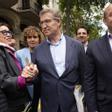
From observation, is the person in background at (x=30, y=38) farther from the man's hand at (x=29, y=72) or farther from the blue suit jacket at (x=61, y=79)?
the man's hand at (x=29, y=72)

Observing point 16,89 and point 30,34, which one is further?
point 30,34

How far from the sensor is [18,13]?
2870 centimetres

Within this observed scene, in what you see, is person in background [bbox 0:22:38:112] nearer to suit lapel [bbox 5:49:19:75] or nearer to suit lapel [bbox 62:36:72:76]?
suit lapel [bbox 5:49:19:75]

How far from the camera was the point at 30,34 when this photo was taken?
720 centimetres

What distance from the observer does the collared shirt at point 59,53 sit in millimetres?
5805

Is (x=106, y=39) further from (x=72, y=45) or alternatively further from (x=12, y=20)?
(x=12, y=20)

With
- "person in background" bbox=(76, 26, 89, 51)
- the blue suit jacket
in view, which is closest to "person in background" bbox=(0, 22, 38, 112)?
the blue suit jacket

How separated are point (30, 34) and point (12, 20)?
19.2m

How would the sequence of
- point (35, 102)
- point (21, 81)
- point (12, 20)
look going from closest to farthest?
1. point (21, 81)
2. point (35, 102)
3. point (12, 20)

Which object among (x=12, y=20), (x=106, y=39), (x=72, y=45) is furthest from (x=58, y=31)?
(x=12, y=20)

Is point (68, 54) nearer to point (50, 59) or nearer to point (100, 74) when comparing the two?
point (50, 59)

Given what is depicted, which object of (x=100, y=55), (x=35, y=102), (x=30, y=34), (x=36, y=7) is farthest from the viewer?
(x=36, y=7)

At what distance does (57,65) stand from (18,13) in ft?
75.9

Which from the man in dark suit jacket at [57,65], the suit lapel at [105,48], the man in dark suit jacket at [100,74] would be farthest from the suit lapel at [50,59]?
the suit lapel at [105,48]
